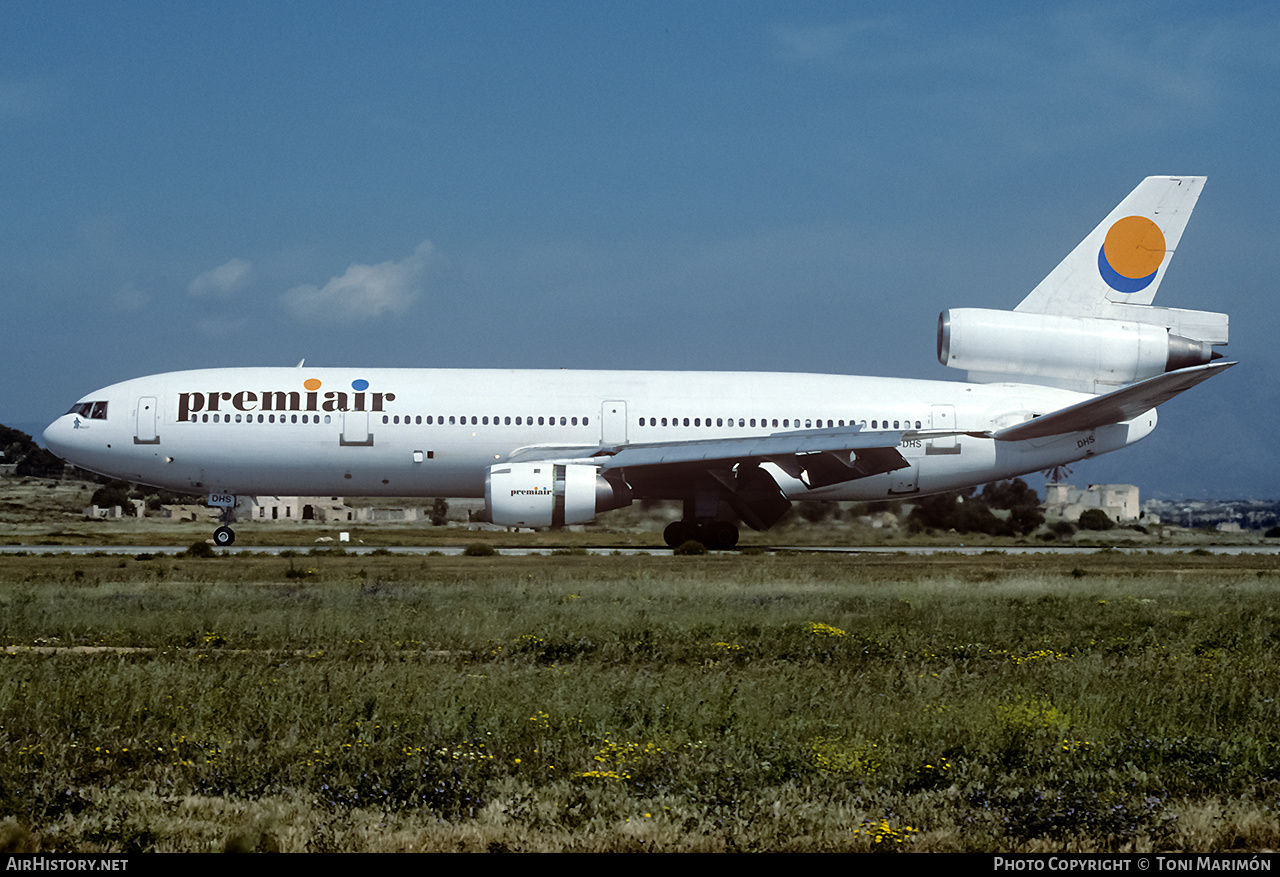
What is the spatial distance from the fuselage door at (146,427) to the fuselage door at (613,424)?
10839mm

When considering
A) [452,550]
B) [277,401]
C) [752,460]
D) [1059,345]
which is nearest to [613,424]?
[752,460]

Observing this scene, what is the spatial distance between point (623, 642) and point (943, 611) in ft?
16.9

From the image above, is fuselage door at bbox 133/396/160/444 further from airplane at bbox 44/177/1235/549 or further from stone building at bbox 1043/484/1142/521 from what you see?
stone building at bbox 1043/484/1142/521

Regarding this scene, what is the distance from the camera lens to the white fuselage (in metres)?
29.1

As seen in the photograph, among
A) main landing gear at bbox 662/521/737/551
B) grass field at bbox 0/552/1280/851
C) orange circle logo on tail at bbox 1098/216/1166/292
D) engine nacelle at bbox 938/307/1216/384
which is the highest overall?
orange circle logo on tail at bbox 1098/216/1166/292

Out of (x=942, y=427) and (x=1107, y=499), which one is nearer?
(x=942, y=427)

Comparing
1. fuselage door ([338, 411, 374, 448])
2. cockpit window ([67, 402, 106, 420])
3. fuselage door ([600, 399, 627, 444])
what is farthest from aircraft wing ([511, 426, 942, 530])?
cockpit window ([67, 402, 106, 420])

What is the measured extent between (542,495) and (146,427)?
10.3m

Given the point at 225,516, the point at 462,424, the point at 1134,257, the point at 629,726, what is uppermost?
the point at 1134,257

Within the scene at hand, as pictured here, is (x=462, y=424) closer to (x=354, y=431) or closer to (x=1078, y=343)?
(x=354, y=431)

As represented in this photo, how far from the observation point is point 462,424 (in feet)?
96.5

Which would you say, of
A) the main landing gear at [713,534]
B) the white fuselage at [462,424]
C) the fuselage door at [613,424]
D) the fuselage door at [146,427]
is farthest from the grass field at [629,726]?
the main landing gear at [713,534]

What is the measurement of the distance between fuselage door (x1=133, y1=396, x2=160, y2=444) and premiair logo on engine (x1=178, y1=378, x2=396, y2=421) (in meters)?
0.73

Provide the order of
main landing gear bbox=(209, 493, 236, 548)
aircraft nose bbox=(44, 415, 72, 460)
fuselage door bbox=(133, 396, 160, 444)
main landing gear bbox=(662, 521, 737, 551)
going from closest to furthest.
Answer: fuselage door bbox=(133, 396, 160, 444)
aircraft nose bbox=(44, 415, 72, 460)
main landing gear bbox=(209, 493, 236, 548)
main landing gear bbox=(662, 521, 737, 551)
